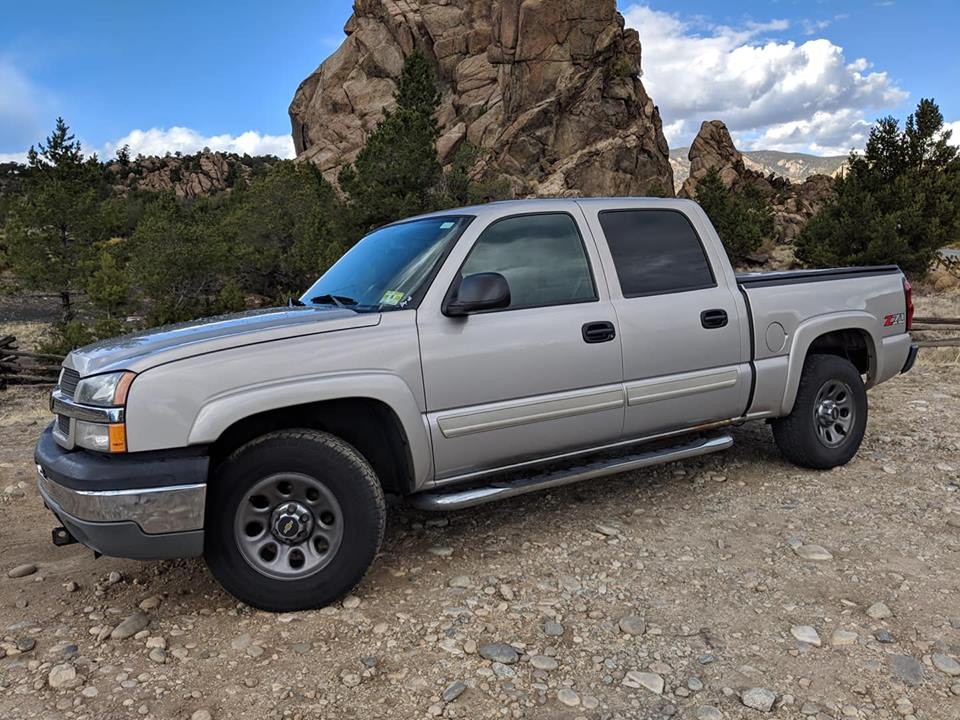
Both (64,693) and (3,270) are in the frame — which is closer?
(64,693)

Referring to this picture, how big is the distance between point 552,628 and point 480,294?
1512 millimetres

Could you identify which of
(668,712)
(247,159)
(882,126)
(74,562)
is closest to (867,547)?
(668,712)

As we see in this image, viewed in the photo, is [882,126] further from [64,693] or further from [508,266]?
[64,693]

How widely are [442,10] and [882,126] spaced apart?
203 ft

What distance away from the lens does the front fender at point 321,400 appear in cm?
288

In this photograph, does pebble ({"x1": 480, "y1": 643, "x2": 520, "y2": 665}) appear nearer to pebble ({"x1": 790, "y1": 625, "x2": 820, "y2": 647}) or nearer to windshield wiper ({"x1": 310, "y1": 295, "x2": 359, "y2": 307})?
pebble ({"x1": 790, "y1": 625, "x2": 820, "y2": 647})

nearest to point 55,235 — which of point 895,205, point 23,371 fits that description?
point 23,371

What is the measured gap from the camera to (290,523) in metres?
3.07

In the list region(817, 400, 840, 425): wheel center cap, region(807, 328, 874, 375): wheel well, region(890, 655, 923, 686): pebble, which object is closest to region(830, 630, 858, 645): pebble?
region(890, 655, 923, 686): pebble

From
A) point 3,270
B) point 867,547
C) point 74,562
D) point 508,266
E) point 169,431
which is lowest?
point 867,547

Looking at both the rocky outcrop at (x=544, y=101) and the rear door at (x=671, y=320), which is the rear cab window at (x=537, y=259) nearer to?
the rear door at (x=671, y=320)

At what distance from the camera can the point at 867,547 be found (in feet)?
12.2

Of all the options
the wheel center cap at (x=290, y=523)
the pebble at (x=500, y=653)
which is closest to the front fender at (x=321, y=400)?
the wheel center cap at (x=290, y=523)

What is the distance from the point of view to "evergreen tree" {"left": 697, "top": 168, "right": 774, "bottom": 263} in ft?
113
